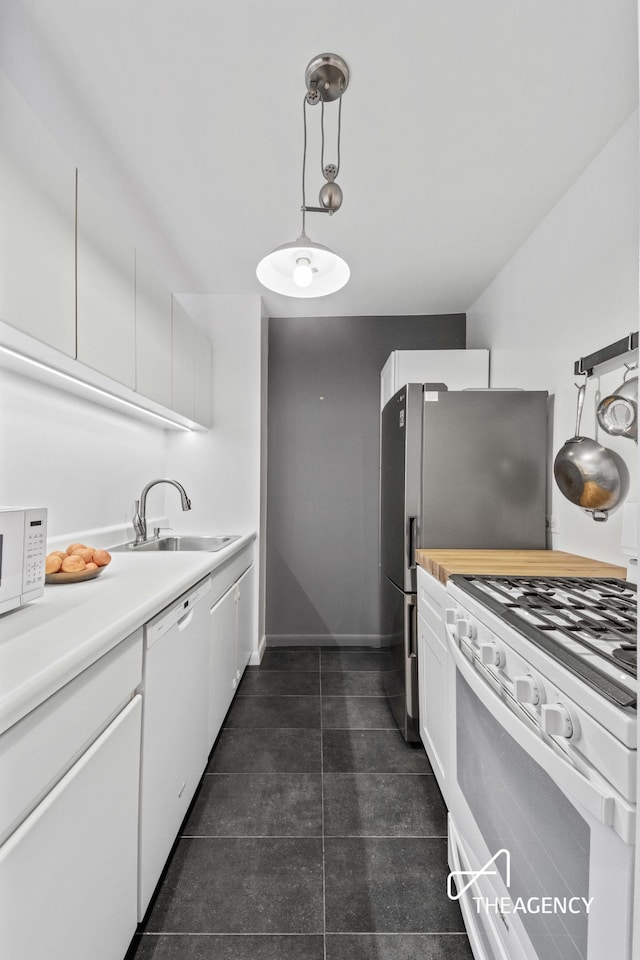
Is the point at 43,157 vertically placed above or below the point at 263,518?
above

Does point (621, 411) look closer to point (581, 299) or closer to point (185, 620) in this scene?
point (581, 299)

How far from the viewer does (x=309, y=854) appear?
1.50 meters

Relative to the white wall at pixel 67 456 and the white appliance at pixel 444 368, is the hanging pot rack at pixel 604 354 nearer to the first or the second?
the white appliance at pixel 444 368

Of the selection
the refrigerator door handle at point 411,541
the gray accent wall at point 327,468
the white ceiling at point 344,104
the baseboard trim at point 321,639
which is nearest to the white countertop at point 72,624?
the refrigerator door handle at point 411,541

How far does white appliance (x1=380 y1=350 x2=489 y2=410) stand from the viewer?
115 inches

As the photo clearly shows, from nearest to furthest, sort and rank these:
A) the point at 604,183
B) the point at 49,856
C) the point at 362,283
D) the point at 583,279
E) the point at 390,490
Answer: the point at 49,856 → the point at 604,183 → the point at 583,279 → the point at 390,490 → the point at 362,283

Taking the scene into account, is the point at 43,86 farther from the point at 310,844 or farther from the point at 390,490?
the point at 310,844

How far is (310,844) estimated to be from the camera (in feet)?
5.07

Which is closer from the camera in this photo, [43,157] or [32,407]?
[43,157]

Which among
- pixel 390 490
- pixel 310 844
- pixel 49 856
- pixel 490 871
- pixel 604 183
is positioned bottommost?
pixel 310 844

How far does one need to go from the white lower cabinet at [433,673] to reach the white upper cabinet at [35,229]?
60.0 inches

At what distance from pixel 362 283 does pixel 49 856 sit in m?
2.97

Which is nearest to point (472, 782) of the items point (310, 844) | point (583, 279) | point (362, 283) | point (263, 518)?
point (310, 844)

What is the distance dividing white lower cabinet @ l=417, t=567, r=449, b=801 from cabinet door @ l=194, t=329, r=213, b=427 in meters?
1.69
